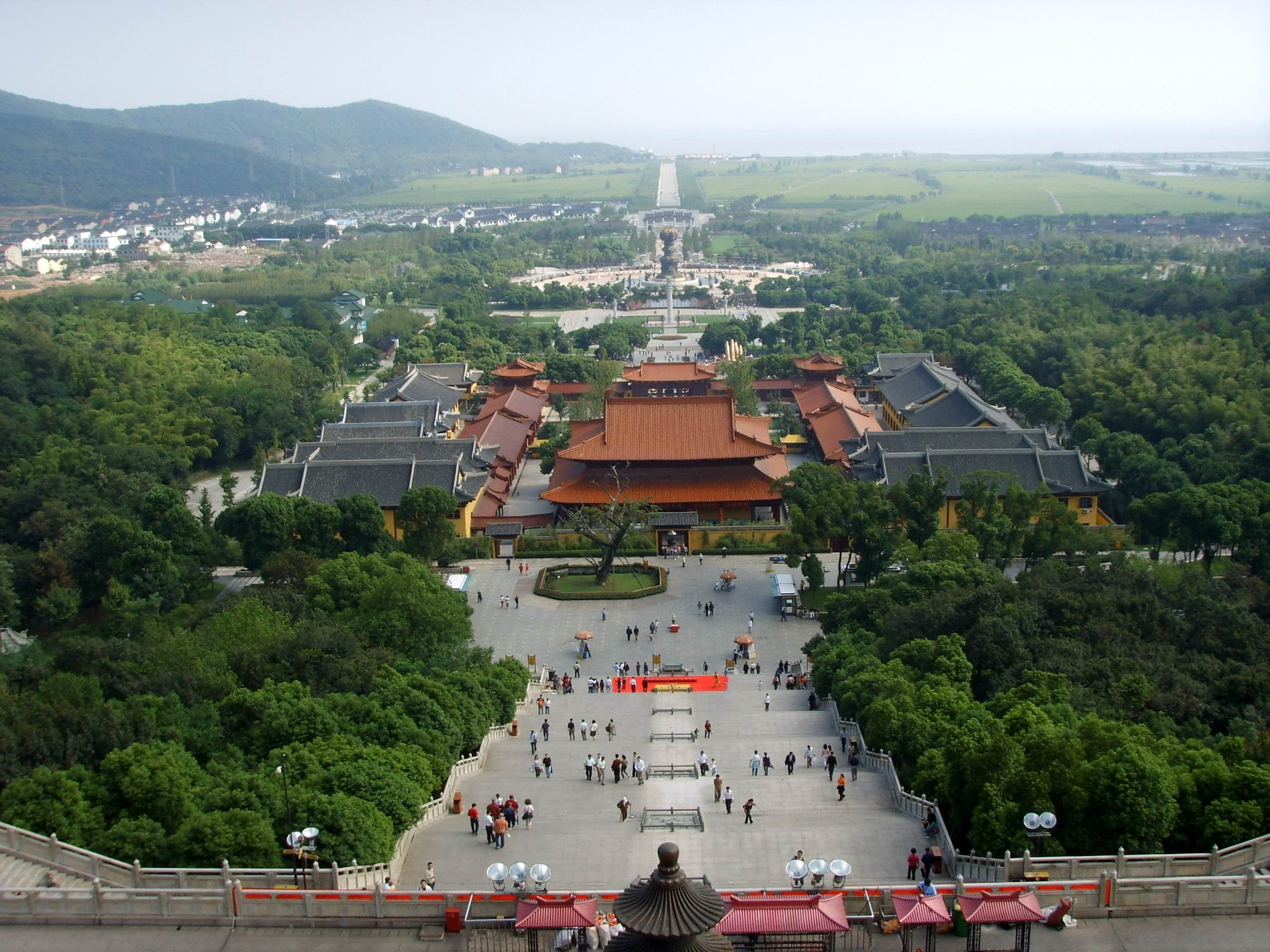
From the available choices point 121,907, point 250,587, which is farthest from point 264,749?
point 250,587

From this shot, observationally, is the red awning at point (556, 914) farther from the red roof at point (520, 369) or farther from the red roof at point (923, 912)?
the red roof at point (520, 369)

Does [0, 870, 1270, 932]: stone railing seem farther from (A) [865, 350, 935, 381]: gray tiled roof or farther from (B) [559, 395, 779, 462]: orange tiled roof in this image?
(A) [865, 350, 935, 381]: gray tiled roof

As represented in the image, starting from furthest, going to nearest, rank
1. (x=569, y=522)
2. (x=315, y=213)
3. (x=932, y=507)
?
(x=315, y=213) < (x=569, y=522) < (x=932, y=507)

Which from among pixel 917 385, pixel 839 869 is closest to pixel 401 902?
pixel 839 869

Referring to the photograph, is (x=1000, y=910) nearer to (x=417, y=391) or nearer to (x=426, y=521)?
(x=426, y=521)

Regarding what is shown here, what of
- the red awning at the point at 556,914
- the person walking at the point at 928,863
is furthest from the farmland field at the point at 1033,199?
the red awning at the point at 556,914

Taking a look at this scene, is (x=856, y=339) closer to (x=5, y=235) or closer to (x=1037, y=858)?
(x=1037, y=858)
